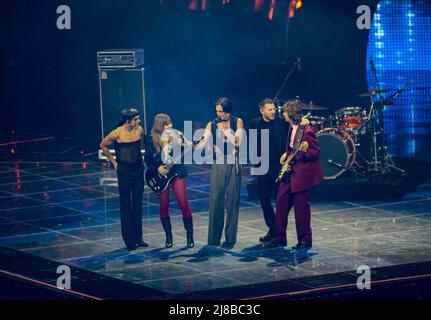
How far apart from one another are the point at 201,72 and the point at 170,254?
8.02 m

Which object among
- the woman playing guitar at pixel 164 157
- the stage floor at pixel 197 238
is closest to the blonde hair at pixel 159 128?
the woman playing guitar at pixel 164 157

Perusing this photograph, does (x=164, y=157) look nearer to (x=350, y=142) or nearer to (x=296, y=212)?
(x=296, y=212)

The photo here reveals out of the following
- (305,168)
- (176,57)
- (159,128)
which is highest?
(176,57)

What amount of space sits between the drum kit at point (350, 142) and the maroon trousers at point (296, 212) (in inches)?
126

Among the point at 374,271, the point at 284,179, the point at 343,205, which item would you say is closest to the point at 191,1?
the point at 343,205

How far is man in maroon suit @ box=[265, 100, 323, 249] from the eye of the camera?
11406mm

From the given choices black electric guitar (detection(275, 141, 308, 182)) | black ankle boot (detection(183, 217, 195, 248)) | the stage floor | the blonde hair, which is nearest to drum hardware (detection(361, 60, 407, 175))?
the stage floor

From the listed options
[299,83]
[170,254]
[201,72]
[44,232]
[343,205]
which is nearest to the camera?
[170,254]

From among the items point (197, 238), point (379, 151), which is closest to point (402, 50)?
point (379, 151)

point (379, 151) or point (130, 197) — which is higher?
point (379, 151)

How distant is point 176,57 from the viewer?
19141 mm

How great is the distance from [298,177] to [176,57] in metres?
8.13

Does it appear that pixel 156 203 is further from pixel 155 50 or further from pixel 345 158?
pixel 155 50

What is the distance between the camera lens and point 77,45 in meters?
19.5
